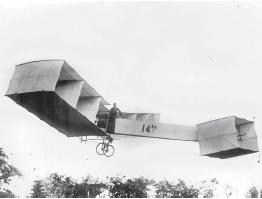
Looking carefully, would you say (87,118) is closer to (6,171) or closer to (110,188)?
(6,171)

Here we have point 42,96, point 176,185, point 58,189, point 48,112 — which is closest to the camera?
point 42,96

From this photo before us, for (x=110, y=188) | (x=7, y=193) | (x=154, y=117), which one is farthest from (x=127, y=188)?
(x=154, y=117)

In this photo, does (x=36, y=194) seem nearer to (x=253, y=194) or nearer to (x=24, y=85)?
(x=253, y=194)

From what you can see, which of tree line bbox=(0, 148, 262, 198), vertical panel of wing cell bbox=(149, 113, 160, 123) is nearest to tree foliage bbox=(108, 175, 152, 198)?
tree line bbox=(0, 148, 262, 198)

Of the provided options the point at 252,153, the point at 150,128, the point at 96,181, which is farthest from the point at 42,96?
the point at 96,181

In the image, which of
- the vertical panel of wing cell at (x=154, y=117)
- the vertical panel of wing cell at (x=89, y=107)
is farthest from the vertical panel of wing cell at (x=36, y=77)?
the vertical panel of wing cell at (x=154, y=117)

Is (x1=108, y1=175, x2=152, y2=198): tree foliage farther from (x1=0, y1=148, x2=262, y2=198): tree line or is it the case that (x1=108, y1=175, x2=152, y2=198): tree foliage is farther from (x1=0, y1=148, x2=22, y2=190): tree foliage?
(x1=0, y1=148, x2=22, y2=190): tree foliage
